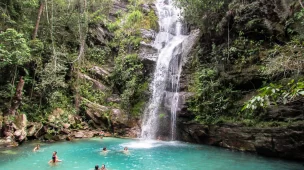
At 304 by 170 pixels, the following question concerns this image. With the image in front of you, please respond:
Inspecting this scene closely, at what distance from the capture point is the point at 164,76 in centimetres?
2183

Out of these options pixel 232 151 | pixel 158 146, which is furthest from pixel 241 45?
pixel 158 146

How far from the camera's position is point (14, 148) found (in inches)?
527

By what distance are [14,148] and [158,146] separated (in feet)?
28.5

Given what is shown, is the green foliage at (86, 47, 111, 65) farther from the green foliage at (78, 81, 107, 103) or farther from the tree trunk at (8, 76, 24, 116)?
the tree trunk at (8, 76, 24, 116)

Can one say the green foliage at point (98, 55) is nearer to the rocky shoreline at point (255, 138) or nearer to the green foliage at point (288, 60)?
the rocky shoreline at point (255, 138)

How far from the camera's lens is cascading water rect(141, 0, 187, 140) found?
1978 centimetres

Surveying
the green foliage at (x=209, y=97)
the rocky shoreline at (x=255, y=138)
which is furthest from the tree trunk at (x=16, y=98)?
the rocky shoreline at (x=255, y=138)

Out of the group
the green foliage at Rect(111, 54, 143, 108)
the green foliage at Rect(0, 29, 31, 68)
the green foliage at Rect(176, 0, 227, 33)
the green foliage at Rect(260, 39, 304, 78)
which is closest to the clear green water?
the green foliage at Rect(260, 39, 304, 78)

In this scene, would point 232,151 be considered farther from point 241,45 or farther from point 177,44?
point 177,44

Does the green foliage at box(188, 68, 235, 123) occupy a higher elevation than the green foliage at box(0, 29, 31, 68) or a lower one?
lower

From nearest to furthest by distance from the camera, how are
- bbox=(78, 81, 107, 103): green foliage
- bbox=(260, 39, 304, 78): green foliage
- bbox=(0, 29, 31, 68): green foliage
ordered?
bbox=(260, 39, 304, 78): green foliage → bbox=(0, 29, 31, 68): green foliage → bbox=(78, 81, 107, 103): green foliage

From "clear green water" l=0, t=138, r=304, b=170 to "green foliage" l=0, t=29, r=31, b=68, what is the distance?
529 cm

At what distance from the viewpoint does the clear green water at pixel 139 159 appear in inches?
432

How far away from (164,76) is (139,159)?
1062 cm
